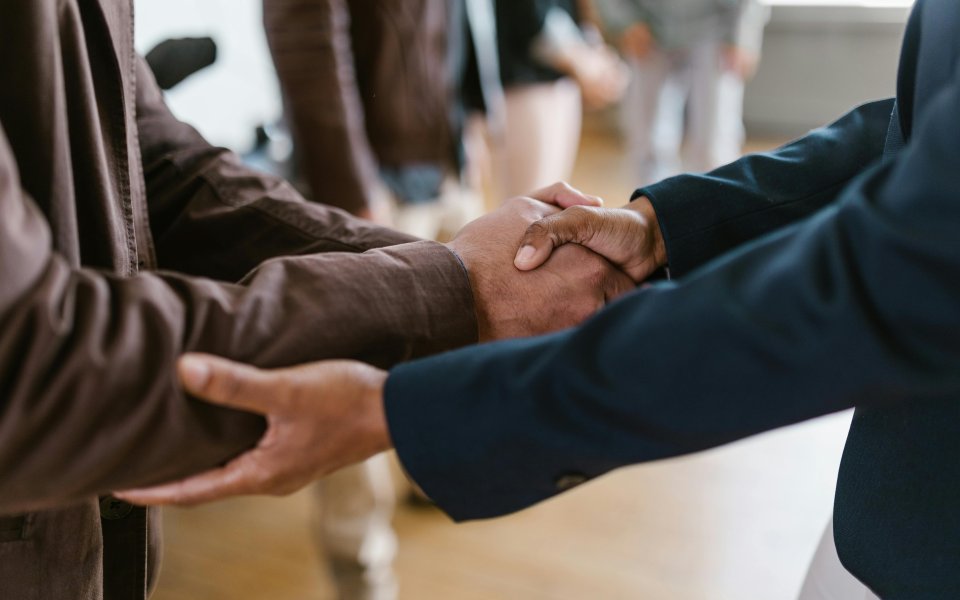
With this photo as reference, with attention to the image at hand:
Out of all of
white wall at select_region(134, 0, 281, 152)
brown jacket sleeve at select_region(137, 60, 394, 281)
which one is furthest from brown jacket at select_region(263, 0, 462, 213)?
brown jacket sleeve at select_region(137, 60, 394, 281)

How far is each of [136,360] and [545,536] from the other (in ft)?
4.66

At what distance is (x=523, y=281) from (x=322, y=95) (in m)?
0.90

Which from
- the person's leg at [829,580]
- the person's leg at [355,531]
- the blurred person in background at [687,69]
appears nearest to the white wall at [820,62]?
the blurred person in background at [687,69]

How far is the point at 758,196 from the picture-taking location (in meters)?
0.98

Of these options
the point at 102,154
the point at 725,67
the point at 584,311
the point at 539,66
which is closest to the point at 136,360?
the point at 102,154

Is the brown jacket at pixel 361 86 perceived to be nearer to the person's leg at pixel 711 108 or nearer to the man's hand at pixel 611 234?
the man's hand at pixel 611 234

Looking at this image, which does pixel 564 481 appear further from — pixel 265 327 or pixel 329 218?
pixel 329 218

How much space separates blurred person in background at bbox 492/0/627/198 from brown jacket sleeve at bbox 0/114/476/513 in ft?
5.30

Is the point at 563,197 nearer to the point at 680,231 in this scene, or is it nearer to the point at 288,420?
the point at 680,231

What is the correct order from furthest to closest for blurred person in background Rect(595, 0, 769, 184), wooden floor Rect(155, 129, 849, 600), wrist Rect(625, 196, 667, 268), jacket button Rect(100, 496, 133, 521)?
blurred person in background Rect(595, 0, 769, 184) → wooden floor Rect(155, 129, 849, 600) → wrist Rect(625, 196, 667, 268) → jacket button Rect(100, 496, 133, 521)

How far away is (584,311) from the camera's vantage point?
1026 millimetres

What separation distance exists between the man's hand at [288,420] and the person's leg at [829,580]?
1.58 feet

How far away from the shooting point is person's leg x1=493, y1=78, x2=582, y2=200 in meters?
2.40

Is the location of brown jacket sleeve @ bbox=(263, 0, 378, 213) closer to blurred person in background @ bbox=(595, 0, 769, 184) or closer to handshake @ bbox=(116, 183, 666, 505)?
handshake @ bbox=(116, 183, 666, 505)
